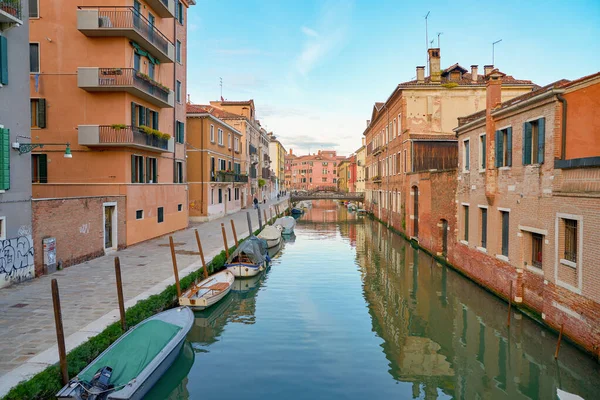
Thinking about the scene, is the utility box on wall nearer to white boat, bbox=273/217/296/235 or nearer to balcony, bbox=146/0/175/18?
balcony, bbox=146/0/175/18

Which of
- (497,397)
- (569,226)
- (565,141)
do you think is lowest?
(497,397)

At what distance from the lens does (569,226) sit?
33.7ft

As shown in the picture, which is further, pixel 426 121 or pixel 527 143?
pixel 426 121

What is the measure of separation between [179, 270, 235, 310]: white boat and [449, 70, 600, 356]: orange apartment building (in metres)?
9.33

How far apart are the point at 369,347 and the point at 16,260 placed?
10.7 meters

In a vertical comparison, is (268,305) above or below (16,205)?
below

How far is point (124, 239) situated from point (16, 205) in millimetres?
6803

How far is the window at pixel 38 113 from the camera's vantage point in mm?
18656

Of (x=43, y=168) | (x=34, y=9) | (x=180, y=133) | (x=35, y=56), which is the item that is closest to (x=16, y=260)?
(x=43, y=168)

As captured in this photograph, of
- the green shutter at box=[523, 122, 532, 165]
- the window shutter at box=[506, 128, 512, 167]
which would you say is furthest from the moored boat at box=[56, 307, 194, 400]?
the window shutter at box=[506, 128, 512, 167]

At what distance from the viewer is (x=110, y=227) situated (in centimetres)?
1828

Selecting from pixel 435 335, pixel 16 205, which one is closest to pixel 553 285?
pixel 435 335

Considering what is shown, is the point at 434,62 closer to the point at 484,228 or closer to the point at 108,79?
the point at 484,228

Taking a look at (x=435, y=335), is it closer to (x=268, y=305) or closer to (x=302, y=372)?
(x=302, y=372)
